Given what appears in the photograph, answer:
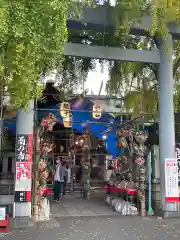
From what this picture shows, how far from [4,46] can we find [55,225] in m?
5.52

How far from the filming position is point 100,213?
36.9 ft

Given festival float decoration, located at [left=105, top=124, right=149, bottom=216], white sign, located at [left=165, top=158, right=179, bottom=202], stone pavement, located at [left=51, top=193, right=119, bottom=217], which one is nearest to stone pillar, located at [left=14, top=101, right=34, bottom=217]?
stone pavement, located at [left=51, top=193, right=119, bottom=217]

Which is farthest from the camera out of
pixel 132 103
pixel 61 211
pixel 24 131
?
pixel 132 103

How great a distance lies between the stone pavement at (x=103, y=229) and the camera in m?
7.94

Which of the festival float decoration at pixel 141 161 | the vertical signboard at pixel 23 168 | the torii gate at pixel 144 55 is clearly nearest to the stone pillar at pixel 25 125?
the torii gate at pixel 144 55

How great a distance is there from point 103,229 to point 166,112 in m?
4.42

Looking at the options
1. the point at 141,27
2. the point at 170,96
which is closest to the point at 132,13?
the point at 141,27

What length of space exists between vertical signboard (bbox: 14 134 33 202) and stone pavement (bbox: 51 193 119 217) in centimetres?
188

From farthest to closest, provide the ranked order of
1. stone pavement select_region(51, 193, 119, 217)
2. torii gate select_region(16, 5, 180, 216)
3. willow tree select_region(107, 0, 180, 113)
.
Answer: willow tree select_region(107, 0, 180, 113) → stone pavement select_region(51, 193, 119, 217) → torii gate select_region(16, 5, 180, 216)

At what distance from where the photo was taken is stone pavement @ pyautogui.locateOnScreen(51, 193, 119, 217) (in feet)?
36.3

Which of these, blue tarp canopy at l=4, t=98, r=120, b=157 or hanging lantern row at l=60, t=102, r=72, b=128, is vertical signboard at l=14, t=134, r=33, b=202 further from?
blue tarp canopy at l=4, t=98, r=120, b=157

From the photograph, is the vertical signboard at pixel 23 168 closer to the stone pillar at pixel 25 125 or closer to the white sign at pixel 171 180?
the stone pillar at pixel 25 125

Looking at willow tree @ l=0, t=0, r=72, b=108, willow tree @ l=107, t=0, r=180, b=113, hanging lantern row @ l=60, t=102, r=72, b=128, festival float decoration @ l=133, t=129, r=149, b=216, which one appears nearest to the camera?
willow tree @ l=0, t=0, r=72, b=108

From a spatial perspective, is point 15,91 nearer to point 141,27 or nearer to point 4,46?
A: point 4,46
